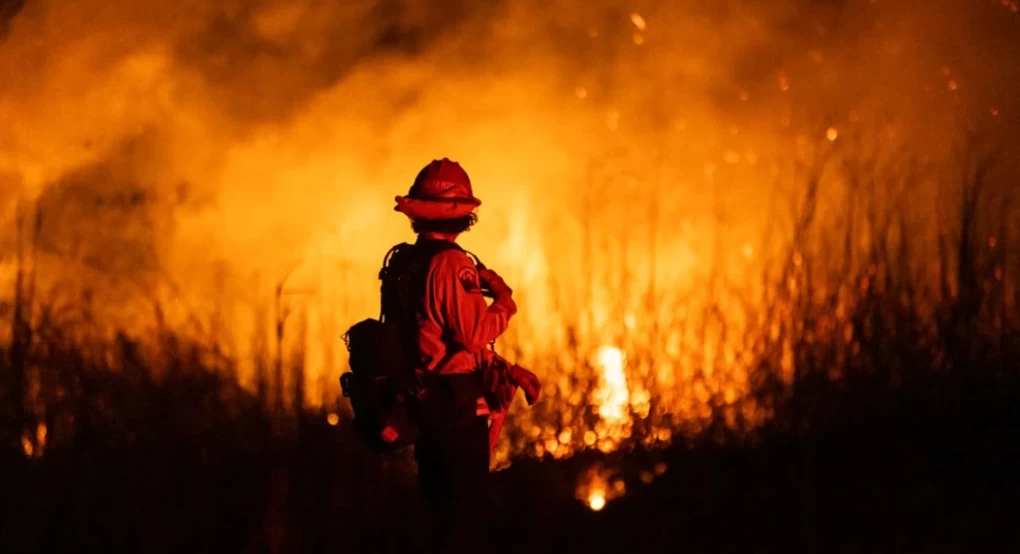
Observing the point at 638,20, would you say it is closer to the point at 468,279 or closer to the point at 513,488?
the point at 513,488

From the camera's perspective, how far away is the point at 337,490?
5.43m

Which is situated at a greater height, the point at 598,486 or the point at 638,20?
the point at 638,20

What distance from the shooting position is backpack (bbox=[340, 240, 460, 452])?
4117 mm

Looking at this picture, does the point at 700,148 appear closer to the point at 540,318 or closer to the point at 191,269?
the point at 540,318

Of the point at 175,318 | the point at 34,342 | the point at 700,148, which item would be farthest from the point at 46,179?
the point at 700,148

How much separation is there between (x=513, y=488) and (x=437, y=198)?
231cm

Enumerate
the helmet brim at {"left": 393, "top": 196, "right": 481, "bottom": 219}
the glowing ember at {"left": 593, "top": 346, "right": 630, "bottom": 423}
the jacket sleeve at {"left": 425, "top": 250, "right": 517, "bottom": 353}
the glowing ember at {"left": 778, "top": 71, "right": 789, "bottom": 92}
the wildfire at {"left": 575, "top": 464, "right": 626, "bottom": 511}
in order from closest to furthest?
the jacket sleeve at {"left": 425, "top": 250, "right": 517, "bottom": 353} → the helmet brim at {"left": 393, "top": 196, "right": 481, "bottom": 219} → the wildfire at {"left": 575, "top": 464, "right": 626, "bottom": 511} → the glowing ember at {"left": 593, "top": 346, "right": 630, "bottom": 423} → the glowing ember at {"left": 778, "top": 71, "right": 789, "bottom": 92}

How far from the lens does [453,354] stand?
163 inches

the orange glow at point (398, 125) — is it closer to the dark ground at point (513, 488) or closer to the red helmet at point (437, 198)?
the dark ground at point (513, 488)

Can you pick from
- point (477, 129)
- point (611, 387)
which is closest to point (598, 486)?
point (611, 387)

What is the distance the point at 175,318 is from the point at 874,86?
173 inches

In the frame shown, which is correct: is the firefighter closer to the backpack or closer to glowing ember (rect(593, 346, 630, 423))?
the backpack

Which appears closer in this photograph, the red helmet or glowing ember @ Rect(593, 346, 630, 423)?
the red helmet

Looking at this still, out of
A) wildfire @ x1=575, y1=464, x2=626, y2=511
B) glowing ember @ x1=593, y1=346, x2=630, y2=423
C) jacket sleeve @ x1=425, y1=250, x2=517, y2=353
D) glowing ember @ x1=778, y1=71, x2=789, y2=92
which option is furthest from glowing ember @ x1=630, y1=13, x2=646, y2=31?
jacket sleeve @ x1=425, y1=250, x2=517, y2=353
